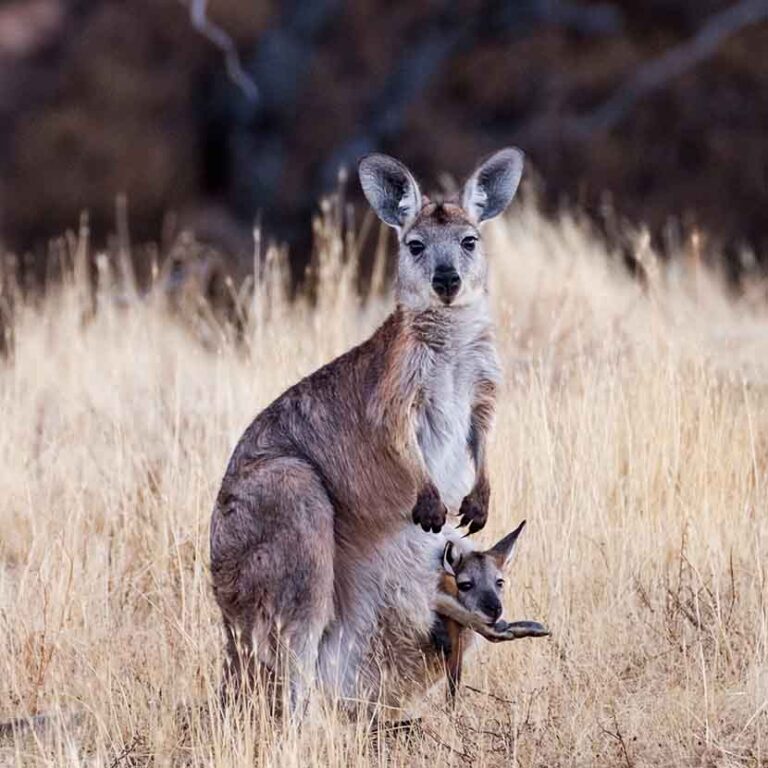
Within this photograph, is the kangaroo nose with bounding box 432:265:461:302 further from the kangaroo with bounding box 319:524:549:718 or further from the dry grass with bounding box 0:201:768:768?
the dry grass with bounding box 0:201:768:768

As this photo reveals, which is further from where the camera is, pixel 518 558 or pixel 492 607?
pixel 518 558

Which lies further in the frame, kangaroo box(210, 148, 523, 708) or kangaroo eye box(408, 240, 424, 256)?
kangaroo eye box(408, 240, 424, 256)

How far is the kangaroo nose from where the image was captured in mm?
5312

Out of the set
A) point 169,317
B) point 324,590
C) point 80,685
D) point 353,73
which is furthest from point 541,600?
point 353,73

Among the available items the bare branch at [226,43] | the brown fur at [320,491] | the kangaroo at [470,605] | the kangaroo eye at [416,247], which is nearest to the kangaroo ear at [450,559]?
the kangaroo at [470,605]

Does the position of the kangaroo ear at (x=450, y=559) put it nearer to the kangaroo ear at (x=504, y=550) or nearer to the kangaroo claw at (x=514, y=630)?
the kangaroo ear at (x=504, y=550)

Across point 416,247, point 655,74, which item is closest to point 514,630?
point 416,247

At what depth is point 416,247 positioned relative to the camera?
5.50 m

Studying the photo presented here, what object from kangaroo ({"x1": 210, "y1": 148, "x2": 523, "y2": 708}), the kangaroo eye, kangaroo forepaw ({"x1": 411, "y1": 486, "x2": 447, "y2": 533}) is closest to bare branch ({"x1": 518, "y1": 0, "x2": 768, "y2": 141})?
the kangaroo eye

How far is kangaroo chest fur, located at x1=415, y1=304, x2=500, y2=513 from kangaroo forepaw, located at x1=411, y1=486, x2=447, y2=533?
0.17m

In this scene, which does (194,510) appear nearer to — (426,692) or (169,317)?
(426,692)

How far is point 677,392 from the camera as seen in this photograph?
21.7 feet

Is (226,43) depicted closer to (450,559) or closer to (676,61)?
(676,61)

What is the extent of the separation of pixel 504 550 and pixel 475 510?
17 centimetres
